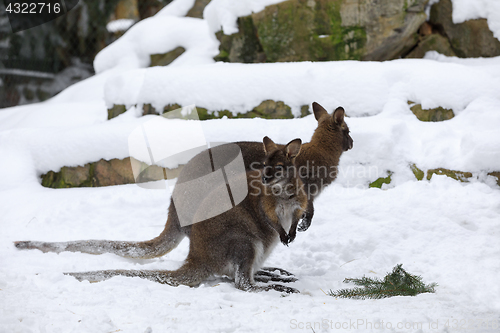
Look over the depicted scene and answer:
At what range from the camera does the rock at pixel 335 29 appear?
6.74 m

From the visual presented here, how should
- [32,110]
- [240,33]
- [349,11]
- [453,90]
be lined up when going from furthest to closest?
[32,110] < [240,33] < [349,11] < [453,90]

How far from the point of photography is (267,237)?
3100mm

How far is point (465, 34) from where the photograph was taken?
6.83m

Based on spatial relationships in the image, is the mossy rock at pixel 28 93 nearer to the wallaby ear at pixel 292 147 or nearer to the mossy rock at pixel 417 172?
the mossy rock at pixel 417 172

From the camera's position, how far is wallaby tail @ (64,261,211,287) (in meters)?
2.84

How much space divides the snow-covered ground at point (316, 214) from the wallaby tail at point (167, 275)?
12cm

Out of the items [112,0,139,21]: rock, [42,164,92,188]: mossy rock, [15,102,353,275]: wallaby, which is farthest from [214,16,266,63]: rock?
[112,0,139,21]: rock

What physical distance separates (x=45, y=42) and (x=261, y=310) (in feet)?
38.8

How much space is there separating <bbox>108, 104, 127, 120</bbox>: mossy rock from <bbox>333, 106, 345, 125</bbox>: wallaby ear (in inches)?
150

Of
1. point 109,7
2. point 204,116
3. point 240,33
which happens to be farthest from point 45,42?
point 204,116

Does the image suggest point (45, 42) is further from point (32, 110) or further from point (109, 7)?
point (32, 110)

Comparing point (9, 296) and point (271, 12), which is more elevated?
point (271, 12)

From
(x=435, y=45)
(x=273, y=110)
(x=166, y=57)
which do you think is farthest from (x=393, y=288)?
(x=166, y=57)

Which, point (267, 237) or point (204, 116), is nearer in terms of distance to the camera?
point (267, 237)
